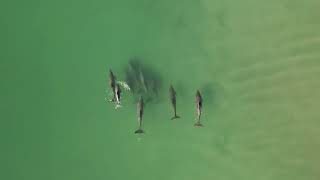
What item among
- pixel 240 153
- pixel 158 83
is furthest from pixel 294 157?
pixel 158 83

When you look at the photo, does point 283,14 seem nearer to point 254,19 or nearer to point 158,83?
point 254,19

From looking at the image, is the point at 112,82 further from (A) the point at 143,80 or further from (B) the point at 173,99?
(B) the point at 173,99

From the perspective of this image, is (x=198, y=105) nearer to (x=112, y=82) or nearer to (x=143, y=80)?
(x=143, y=80)

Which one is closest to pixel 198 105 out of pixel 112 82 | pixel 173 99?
pixel 173 99

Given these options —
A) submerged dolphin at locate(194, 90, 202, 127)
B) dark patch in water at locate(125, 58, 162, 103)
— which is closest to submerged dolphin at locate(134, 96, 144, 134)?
dark patch in water at locate(125, 58, 162, 103)

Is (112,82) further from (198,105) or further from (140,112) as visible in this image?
(198,105)

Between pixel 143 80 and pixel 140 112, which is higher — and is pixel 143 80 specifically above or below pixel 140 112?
above

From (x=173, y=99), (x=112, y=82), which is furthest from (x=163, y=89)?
(x=112, y=82)
